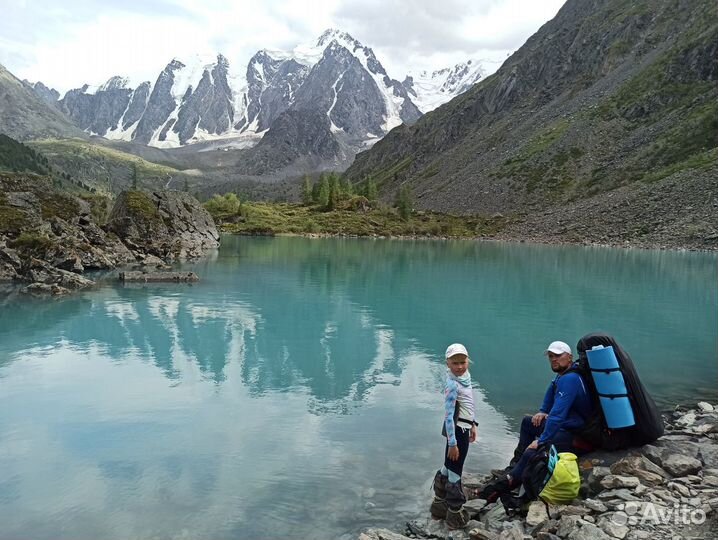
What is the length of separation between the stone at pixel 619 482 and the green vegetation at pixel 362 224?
426 ft

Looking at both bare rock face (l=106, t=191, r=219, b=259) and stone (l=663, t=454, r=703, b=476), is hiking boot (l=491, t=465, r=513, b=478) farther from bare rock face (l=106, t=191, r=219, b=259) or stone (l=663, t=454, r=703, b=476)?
bare rock face (l=106, t=191, r=219, b=259)

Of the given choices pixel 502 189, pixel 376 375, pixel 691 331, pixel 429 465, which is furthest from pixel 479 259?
pixel 502 189

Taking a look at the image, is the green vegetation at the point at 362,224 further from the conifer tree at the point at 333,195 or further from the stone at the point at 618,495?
the stone at the point at 618,495

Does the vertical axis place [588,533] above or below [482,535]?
above

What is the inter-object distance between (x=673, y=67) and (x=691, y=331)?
166030 mm

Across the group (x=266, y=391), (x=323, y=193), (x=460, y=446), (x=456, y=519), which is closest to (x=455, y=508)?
(x=456, y=519)

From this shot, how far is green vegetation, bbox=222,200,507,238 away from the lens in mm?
143875

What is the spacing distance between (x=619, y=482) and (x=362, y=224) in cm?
14447

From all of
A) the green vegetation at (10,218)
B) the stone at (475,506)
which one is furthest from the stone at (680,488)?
the green vegetation at (10,218)

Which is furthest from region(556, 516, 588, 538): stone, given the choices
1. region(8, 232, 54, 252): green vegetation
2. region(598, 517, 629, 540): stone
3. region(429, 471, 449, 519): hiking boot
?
region(8, 232, 54, 252): green vegetation

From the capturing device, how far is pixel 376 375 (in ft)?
70.2

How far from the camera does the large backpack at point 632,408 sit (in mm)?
10102

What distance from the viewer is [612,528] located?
27.3 ft

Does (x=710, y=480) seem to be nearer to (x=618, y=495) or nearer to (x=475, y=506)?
(x=618, y=495)
